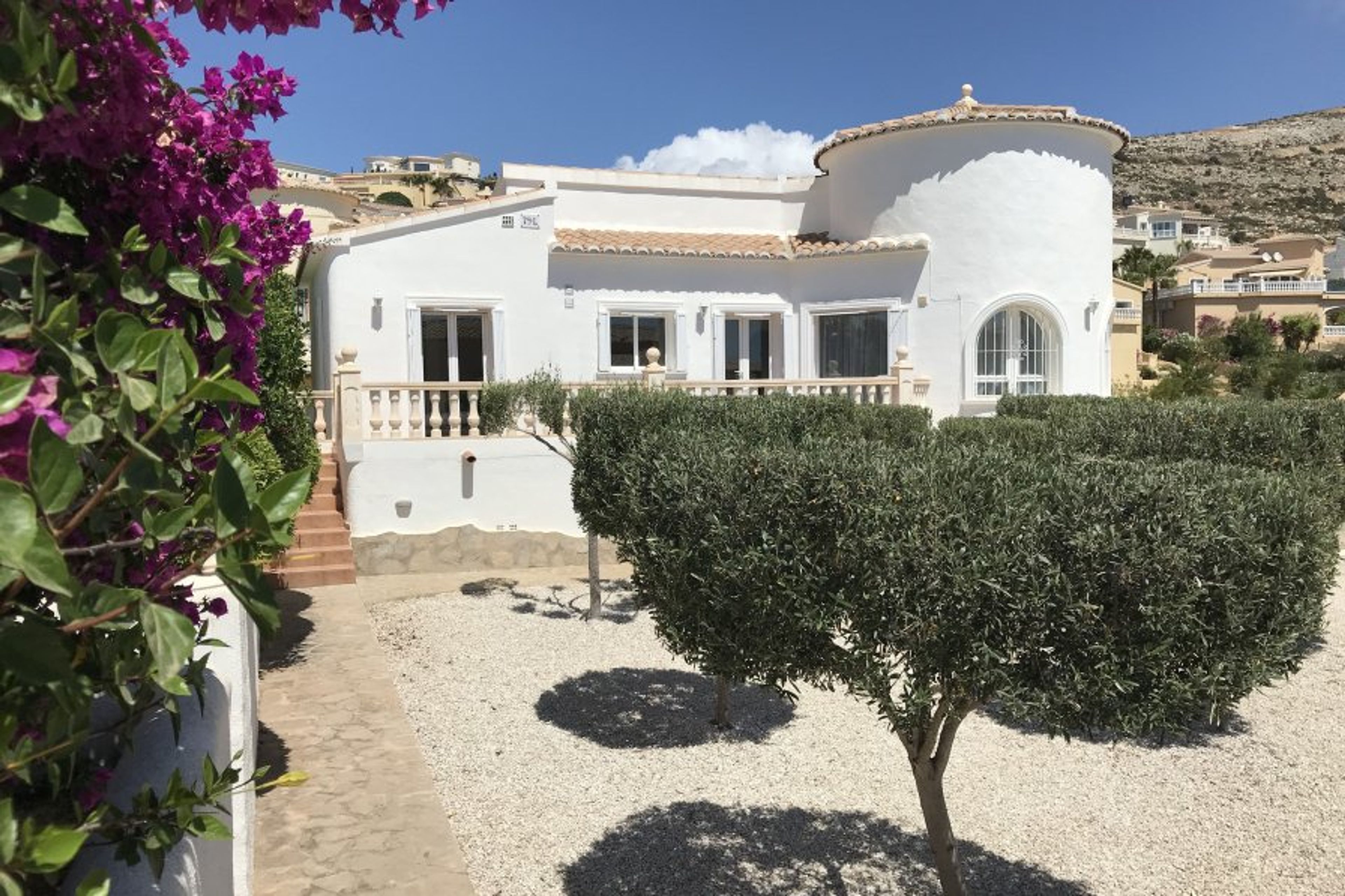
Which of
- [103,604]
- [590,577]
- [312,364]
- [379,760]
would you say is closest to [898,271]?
[590,577]

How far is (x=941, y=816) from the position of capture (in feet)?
15.8

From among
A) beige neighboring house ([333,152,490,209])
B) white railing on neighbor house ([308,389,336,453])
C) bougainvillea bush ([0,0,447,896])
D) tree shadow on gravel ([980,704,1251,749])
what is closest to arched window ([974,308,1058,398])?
tree shadow on gravel ([980,704,1251,749])

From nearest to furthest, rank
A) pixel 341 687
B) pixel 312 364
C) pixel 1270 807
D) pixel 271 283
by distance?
pixel 1270 807 < pixel 341 687 < pixel 271 283 < pixel 312 364

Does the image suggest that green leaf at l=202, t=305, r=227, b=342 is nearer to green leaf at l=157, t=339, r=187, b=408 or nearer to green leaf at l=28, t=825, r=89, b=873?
green leaf at l=157, t=339, r=187, b=408

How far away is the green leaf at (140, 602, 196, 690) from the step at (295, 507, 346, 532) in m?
13.0

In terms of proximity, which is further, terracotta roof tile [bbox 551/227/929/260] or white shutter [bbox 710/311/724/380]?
white shutter [bbox 710/311/724/380]

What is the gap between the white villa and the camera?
57.4 feet

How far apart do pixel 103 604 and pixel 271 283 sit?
10.5m

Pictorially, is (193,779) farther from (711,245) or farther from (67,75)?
(711,245)

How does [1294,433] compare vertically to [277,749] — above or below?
above

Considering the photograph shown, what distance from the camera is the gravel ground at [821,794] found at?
565 centimetres

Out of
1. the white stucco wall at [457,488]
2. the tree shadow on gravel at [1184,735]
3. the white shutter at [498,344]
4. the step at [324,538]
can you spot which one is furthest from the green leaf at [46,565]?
the white shutter at [498,344]

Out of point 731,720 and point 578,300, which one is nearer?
point 731,720

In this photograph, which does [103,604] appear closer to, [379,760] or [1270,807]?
[379,760]
